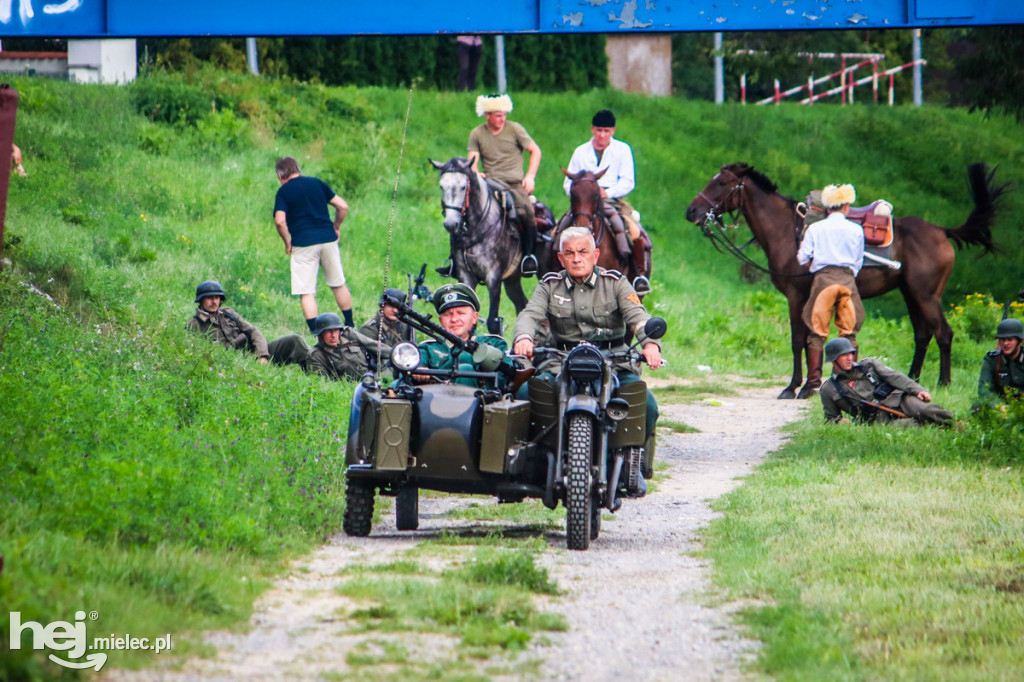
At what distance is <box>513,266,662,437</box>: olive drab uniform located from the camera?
8789 mm

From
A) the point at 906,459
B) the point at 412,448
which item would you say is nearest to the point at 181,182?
the point at 906,459

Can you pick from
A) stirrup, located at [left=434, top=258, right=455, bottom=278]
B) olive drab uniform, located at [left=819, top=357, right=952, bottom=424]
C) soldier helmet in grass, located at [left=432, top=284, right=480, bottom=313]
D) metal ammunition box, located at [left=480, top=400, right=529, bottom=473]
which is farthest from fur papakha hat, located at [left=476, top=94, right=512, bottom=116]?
metal ammunition box, located at [left=480, top=400, right=529, bottom=473]

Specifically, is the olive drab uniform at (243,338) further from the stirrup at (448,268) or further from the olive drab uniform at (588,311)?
the olive drab uniform at (588,311)

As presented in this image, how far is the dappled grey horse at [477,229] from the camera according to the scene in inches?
632

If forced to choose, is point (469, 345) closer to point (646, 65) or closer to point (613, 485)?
point (613, 485)

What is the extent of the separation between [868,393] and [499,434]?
6937 millimetres

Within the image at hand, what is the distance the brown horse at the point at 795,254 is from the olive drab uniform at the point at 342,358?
17.0 feet

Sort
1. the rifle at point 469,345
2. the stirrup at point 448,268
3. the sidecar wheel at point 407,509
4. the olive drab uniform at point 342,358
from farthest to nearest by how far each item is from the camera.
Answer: the stirrup at point 448,268
the olive drab uniform at point 342,358
the sidecar wheel at point 407,509
the rifle at point 469,345

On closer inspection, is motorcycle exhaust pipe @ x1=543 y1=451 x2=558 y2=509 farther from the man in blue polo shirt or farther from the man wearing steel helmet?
the man in blue polo shirt

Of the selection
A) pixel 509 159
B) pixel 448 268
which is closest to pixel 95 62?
pixel 509 159

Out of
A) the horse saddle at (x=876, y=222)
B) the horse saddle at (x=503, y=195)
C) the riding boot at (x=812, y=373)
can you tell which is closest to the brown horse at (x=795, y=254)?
the riding boot at (x=812, y=373)

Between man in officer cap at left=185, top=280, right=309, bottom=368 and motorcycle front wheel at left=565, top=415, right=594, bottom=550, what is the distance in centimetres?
727

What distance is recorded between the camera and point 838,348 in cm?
1412

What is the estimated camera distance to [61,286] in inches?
583
